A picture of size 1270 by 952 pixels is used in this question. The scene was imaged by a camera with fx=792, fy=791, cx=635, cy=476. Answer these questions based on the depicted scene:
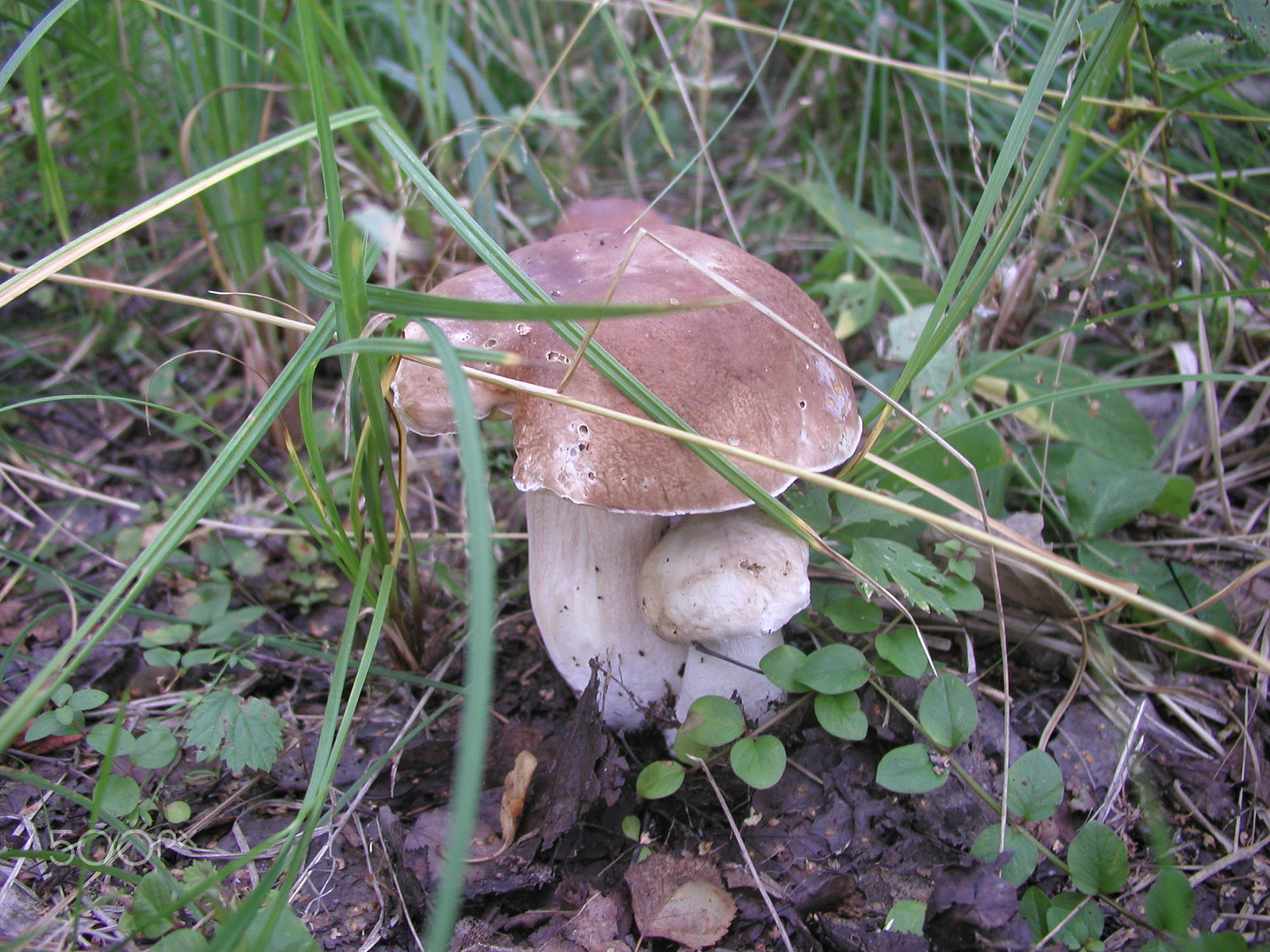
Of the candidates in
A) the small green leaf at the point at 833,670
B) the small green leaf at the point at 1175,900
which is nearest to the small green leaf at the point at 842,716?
the small green leaf at the point at 833,670

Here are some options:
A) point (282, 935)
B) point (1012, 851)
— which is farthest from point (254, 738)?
point (1012, 851)

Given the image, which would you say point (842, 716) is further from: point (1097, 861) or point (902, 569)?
point (1097, 861)

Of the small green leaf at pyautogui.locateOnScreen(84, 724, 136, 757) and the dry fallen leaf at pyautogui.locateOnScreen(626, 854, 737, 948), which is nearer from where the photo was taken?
the dry fallen leaf at pyautogui.locateOnScreen(626, 854, 737, 948)

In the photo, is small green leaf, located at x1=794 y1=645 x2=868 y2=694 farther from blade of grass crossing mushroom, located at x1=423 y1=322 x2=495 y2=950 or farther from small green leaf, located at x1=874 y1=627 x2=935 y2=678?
blade of grass crossing mushroom, located at x1=423 y1=322 x2=495 y2=950

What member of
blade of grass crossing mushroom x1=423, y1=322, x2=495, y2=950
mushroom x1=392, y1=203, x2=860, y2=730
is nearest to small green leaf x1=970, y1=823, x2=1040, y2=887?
mushroom x1=392, y1=203, x2=860, y2=730

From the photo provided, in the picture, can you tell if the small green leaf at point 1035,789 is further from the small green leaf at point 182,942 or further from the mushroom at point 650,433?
the small green leaf at point 182,942

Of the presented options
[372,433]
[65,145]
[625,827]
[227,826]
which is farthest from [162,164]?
[625,827]
